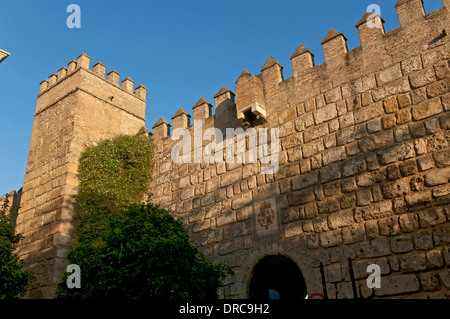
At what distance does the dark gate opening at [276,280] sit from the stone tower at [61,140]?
4.59 metres

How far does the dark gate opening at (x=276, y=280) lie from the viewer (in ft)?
26.8

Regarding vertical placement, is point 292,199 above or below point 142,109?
below

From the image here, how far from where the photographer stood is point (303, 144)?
8.23 meters

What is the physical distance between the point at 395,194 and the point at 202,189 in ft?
14.3

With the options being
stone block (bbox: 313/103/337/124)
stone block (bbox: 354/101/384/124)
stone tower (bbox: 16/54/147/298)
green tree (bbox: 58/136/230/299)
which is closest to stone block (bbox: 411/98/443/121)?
stone block (bbox: 354/101/384/124)

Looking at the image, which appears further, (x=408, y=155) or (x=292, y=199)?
(x=292, y=199)

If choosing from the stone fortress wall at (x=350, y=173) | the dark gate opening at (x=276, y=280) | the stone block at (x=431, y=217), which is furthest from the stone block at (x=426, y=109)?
the dark gate opening at (x=276, y=280)

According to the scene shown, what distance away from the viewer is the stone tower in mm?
9836

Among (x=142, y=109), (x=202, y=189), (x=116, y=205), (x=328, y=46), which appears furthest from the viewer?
(x=142, y=109)

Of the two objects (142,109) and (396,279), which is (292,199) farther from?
(142,109)

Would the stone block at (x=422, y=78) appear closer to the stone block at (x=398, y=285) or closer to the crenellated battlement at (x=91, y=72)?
the stone block at (x=398, y=285)

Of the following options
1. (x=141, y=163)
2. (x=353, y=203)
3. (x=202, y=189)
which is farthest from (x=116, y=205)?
(x=353, y=203)

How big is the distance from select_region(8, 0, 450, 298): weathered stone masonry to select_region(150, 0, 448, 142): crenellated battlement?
2cm
